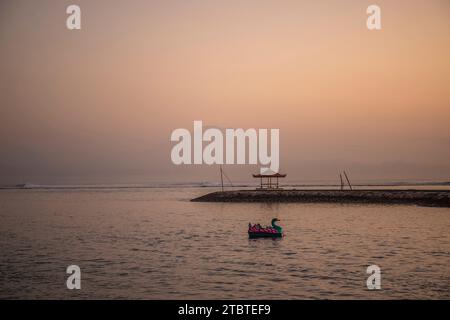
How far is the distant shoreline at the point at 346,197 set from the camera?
225 ft

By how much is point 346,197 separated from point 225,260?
55425 millimetres

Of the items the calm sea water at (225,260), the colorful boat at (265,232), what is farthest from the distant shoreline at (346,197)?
the colorful boat at (265,232)

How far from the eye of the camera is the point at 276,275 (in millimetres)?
21766

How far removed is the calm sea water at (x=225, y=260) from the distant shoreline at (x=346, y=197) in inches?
995

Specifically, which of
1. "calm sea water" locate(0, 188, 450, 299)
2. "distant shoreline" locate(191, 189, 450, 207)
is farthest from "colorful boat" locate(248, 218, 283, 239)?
"distant shoreline" locate(191, 189, 450, 207)

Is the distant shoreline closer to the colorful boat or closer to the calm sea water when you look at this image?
the calm sea water

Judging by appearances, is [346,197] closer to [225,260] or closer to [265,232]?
[265,232]

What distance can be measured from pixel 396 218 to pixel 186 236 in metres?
25.0

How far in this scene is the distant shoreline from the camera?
68.4 metres

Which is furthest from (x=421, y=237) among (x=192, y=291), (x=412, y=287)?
(x=192, y=291)

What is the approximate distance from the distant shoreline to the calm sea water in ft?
82.9

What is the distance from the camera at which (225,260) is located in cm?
2588

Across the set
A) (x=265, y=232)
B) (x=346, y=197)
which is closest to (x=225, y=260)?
(x=265, y=232)
